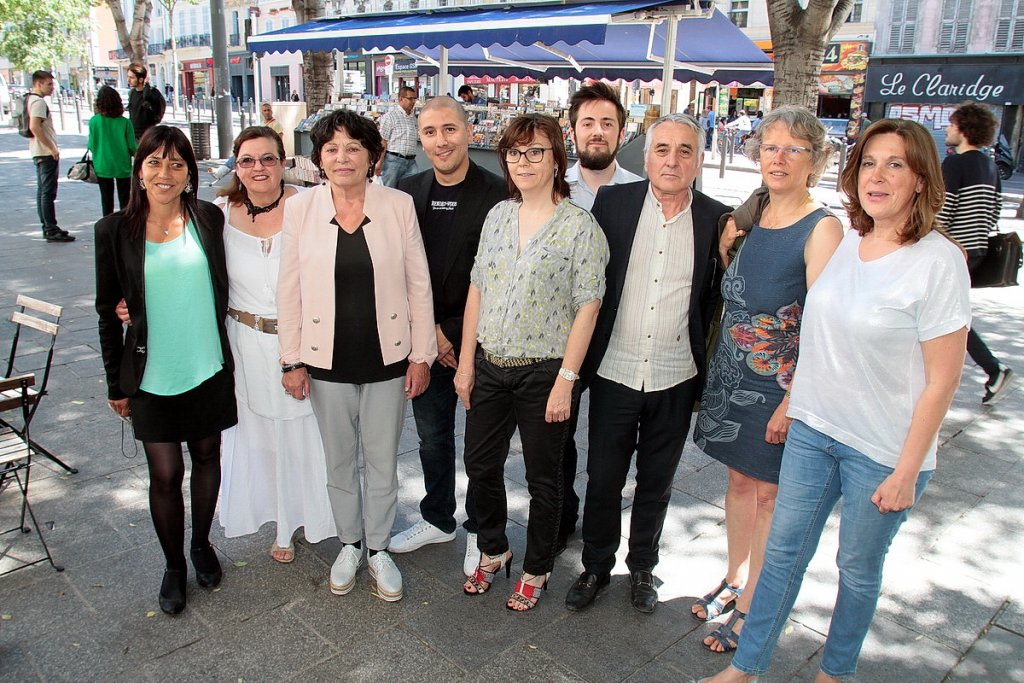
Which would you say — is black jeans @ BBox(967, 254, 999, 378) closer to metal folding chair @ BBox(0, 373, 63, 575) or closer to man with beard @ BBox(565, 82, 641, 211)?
man with beard @ BBox(565, 82, 641, 211)

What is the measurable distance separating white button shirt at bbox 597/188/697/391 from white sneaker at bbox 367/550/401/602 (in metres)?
1.23

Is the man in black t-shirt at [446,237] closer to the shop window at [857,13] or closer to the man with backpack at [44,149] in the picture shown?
the man with backpack at [44,149]

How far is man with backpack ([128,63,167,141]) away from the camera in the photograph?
1113 centimetres

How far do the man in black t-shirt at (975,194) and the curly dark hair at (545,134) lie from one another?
12.1ft

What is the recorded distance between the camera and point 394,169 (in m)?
9.36

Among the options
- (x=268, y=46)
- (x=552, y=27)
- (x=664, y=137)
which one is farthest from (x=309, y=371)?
(x=268, y=46)

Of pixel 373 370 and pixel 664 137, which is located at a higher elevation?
pixel 664 137

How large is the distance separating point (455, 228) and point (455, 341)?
482 millimetres

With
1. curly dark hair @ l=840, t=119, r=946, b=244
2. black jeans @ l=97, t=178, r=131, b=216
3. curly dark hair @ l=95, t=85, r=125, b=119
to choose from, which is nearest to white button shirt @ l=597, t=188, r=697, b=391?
curly dark hair @ l=840, t=119, r=946, b=244

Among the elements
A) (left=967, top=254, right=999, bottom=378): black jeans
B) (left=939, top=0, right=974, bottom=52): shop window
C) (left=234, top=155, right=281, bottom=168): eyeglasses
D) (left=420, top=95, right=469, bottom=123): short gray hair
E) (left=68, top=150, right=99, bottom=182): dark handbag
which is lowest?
(left=967, top=254, right=999, bottom=378): black jeans

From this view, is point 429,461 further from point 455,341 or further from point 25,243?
point 25,243

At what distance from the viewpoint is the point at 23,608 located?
298cm

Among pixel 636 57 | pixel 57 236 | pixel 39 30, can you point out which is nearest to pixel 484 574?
pixel 57 236

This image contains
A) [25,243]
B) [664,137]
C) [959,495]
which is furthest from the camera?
[25,243]
